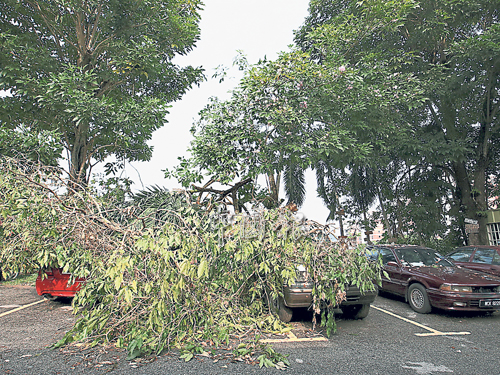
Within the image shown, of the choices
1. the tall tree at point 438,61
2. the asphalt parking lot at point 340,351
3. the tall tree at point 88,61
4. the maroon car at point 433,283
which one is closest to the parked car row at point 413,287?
the maroon car at point 433,283

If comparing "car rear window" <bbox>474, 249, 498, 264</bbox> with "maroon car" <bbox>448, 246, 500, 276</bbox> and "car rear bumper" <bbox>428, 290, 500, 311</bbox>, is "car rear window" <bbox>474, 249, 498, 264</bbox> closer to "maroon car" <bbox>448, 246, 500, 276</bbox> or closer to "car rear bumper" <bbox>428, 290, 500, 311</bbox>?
"maroon car" <bbox>448, 246, 500, 276</bbox>

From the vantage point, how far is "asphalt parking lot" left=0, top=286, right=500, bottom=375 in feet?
13.6

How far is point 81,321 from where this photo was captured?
5.05 metres

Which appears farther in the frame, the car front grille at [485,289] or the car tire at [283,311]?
the car front grille at [485,289]

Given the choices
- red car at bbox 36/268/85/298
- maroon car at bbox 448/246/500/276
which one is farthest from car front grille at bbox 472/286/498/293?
red car at bbox 36/268/85/298

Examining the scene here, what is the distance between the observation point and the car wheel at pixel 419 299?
7.19 meters

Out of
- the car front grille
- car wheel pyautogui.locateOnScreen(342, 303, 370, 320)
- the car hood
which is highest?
the car hood

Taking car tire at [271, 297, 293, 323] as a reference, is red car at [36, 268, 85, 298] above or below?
above

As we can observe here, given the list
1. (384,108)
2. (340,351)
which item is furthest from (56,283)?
(384,108)

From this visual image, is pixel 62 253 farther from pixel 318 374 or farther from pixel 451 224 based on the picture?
pixel 451 224

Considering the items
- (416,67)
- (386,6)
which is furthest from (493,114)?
(386,6)

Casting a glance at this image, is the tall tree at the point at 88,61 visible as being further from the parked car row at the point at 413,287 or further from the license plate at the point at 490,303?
the license plate at the point at 490,303

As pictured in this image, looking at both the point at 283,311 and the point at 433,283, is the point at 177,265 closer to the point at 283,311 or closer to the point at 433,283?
the point at 283,311

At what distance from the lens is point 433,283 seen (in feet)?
23.2
